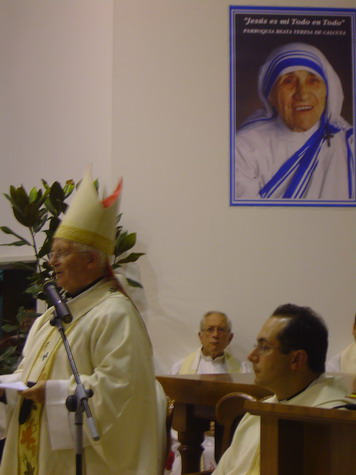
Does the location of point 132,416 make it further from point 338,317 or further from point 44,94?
point 44,94

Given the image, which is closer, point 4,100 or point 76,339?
point 76,339

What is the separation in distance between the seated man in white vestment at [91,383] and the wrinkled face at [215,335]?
2969 millimetres

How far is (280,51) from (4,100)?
2650 mm

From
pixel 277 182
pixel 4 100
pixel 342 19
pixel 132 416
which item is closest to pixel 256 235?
pixel 277 182

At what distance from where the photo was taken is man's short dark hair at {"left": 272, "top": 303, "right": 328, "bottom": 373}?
8.79ft

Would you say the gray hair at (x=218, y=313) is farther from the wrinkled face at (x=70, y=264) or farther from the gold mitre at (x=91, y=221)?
the wrinkled face at (x=70, y=264)

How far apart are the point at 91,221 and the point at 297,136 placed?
378cm

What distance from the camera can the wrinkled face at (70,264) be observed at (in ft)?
10.8

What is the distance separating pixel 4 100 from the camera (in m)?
7.38

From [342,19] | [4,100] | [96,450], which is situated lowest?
[96,450]

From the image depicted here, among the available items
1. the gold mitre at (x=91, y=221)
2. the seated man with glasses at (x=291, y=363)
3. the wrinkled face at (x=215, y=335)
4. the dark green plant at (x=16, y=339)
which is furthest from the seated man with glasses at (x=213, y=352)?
the seated man with glasses at (x=291, y=363)

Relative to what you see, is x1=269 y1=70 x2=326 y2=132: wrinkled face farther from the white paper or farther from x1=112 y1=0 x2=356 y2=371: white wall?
the white paper

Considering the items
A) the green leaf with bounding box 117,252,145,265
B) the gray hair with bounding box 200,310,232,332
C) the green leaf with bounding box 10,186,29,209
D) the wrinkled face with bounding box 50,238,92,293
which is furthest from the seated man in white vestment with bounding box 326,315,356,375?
the wrinkled face with bounding box 50,238,92,293

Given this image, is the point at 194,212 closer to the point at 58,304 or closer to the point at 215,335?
the point at 215,335
